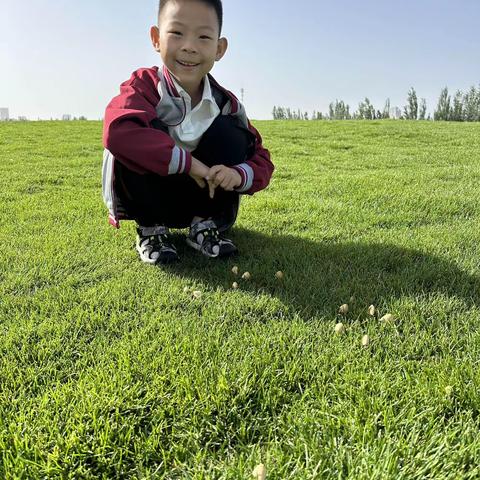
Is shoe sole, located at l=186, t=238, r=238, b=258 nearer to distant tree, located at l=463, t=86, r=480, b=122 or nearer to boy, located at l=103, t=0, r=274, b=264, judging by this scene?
boy, located at l=103, t=0, r=274, b=264

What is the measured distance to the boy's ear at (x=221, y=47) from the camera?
8.90ft

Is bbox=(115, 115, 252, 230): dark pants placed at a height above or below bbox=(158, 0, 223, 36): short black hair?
below

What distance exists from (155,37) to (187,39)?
253mm

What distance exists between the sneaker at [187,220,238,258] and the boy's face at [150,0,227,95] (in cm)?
83

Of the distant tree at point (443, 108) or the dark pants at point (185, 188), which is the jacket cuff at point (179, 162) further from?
the distant tree at point (443, 108)

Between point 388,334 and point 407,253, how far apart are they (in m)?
1.01

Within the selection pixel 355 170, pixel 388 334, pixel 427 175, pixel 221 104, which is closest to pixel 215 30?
pixel 221 104

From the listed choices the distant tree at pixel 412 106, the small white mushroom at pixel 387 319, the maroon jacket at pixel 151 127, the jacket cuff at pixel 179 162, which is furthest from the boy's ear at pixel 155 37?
the distant tree at pixel 412 106

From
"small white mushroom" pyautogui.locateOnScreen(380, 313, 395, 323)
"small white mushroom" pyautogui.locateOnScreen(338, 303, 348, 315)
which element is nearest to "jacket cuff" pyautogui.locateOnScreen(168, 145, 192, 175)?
"small white mushroom" pyautogui.locateOnScreen(338, 303, 348, 315)

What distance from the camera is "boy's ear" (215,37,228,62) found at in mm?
2711

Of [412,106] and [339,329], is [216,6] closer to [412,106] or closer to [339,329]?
[339,329]

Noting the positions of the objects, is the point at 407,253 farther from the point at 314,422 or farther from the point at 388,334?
the point at 314,422

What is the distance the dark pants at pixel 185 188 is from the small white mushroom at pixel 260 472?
5.88ft

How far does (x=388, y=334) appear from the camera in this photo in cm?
181
